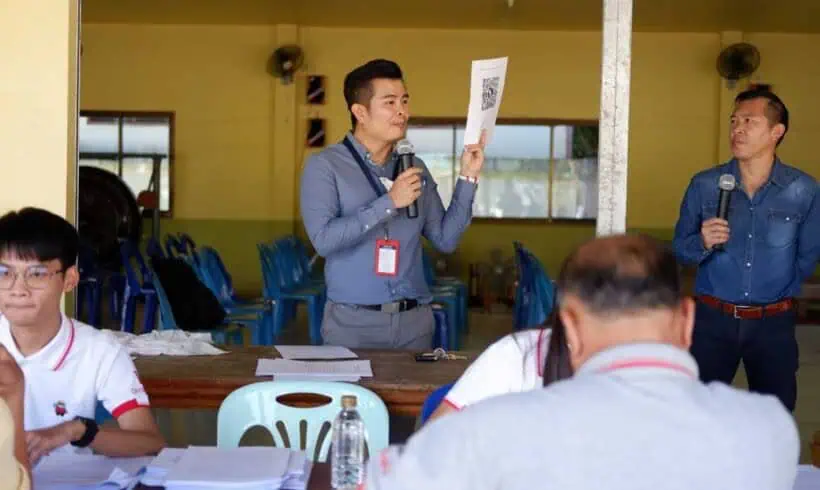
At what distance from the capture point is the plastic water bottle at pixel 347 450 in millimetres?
2035

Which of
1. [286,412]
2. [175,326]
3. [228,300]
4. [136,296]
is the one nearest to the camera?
[286,412]

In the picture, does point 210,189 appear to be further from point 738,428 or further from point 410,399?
point 738,428

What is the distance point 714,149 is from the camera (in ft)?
35.1

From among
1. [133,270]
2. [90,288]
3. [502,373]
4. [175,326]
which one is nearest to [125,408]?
[502,373]

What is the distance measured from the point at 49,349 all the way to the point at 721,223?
220 cm

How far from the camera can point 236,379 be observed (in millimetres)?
3010

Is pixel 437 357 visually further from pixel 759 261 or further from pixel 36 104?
pixel 36 104

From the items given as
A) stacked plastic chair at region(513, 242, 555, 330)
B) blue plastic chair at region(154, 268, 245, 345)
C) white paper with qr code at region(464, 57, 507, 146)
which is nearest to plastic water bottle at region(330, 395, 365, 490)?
white paper with qr code at region(464, 57, 507, 146)

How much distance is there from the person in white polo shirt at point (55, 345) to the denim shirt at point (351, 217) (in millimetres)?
1066

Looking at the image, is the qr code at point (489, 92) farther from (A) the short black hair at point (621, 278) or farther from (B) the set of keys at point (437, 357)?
(A) the short black hair at point (621, 278)

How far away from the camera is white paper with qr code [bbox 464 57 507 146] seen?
3.21 metres

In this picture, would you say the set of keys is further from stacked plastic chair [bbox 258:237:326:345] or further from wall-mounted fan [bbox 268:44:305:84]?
wall-mounted fan [bbox 268:44:305:84]

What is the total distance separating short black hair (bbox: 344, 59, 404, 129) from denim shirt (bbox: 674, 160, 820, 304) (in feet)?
4.00

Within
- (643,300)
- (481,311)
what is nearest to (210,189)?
(481,311)
